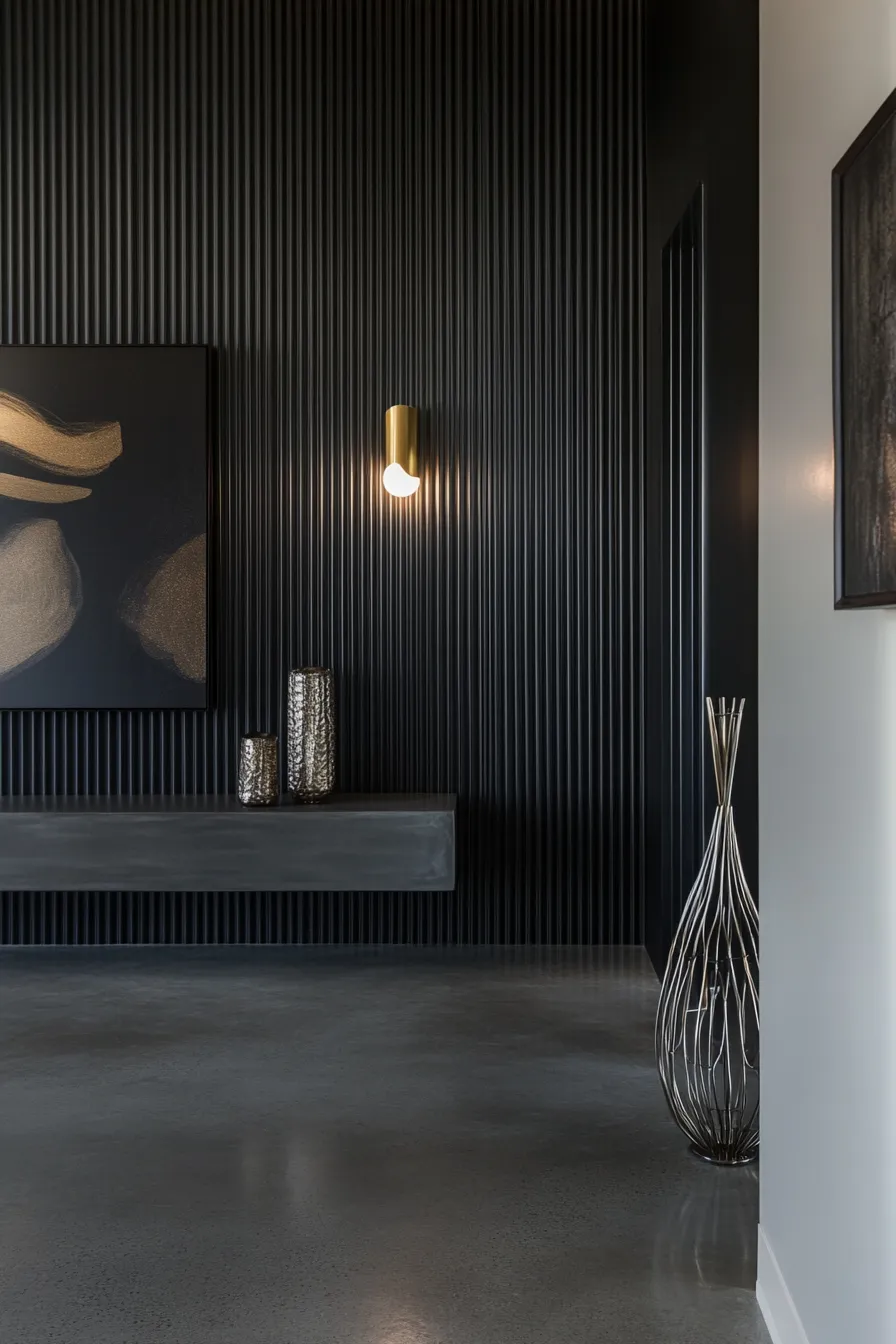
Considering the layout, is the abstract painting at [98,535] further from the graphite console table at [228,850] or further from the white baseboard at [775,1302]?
the white baseboard at [775,1302]

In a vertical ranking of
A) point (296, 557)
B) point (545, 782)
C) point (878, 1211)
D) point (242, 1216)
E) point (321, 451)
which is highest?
point (321, 451)

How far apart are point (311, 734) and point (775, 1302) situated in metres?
2.69

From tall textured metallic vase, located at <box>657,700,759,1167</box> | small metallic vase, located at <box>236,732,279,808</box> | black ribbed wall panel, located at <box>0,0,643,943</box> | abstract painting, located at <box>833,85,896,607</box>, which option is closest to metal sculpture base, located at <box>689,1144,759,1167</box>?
tall textured metallic vase, located at <box>657,700,759,1167</box>

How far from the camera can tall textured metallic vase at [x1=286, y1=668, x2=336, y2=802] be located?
4359 mm

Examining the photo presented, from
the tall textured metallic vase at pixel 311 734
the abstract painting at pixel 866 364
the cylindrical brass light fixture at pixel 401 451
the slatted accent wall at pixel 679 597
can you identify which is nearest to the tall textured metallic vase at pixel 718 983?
the slatted accent wall at pixel 679 597

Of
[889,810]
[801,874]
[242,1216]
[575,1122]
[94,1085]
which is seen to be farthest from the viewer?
[94,1085]

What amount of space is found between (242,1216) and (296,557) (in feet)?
8.85

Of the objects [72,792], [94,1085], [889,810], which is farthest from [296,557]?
[889,810]

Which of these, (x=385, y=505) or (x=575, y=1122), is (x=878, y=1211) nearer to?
(x=575, y=1122)

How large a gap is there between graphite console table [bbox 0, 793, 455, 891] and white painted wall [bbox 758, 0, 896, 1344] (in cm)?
213

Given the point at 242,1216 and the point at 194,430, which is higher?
the point at 194,430

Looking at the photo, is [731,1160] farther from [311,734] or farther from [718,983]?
[311,734]

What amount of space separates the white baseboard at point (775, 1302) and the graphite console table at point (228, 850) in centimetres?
211

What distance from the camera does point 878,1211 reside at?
1.49 metres
